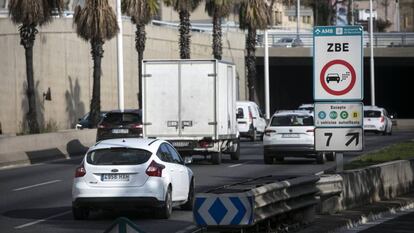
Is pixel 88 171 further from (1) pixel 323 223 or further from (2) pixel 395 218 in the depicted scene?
(2) pixel 395 218

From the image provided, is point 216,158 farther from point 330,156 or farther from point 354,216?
point 354,216

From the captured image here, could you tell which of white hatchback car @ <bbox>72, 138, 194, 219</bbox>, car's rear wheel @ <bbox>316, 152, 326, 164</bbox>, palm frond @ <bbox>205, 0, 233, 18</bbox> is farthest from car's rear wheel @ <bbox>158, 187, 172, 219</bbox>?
palm frond @ <bbox>205, 0, 233, 18</bbox>

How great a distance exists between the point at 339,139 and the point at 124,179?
395 cm

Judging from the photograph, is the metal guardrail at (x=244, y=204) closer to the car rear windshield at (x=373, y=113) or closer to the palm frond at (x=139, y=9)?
the palm frond at (x=139, y=9)

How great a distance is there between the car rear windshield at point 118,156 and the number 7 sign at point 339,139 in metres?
3.23

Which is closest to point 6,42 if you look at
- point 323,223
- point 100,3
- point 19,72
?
point 19,72

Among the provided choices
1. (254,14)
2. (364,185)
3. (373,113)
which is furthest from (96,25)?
(364,185)

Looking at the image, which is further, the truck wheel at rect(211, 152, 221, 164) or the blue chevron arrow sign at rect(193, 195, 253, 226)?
the truck wheel at rect(211, 152, 221, 164)

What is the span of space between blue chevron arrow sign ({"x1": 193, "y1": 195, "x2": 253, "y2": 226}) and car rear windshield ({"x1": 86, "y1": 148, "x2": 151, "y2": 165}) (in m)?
5.16

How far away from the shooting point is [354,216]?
1769 cm

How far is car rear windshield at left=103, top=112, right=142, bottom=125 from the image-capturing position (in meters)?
35.6

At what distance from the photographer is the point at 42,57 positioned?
187 ft

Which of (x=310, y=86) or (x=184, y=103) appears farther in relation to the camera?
(x=310, y=86)

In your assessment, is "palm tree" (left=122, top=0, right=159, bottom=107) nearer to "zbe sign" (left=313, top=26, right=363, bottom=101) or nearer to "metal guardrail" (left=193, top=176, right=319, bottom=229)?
"zbe sign" (left=313, top=26, right=363, bottom=101)
